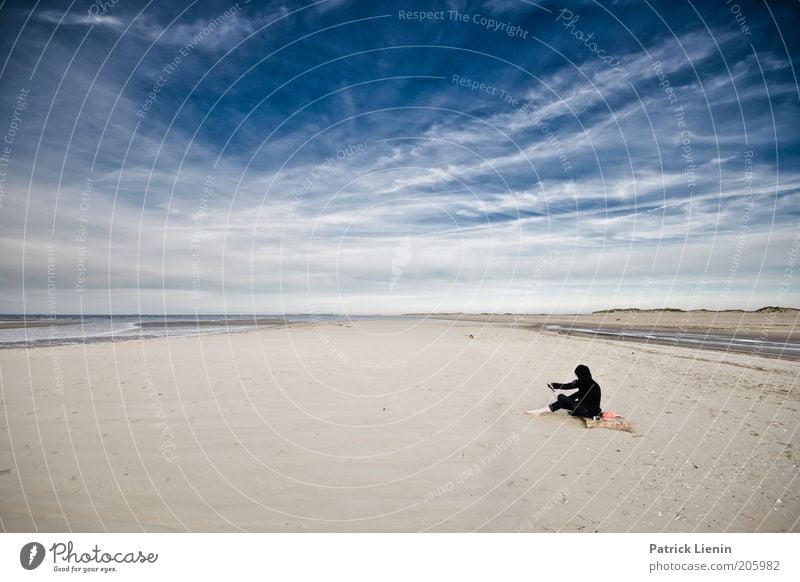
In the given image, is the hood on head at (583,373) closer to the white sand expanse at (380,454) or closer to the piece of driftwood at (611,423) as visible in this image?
the piece of driftwood at (611,423)

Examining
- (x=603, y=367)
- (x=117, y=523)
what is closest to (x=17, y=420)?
(x=117, y=523)

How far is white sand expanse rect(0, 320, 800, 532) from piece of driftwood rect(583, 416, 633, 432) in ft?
0.78

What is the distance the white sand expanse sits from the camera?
539 centimetres

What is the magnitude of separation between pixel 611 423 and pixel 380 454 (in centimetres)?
569

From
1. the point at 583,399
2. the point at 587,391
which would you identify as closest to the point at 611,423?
the point at 583,399

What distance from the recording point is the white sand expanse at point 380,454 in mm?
5387

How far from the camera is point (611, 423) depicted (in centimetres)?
881

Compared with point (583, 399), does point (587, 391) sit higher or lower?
higher

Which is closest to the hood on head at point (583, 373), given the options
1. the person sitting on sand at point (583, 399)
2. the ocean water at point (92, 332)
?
the person sitting on sand at point (583, 399)

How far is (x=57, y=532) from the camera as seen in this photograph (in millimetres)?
5078

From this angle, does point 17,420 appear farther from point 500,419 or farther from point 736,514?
point 736,514

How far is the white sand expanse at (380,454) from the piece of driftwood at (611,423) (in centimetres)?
24

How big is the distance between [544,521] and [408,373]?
10522mm

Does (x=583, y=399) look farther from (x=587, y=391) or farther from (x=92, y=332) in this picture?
(x=92, y=332)
